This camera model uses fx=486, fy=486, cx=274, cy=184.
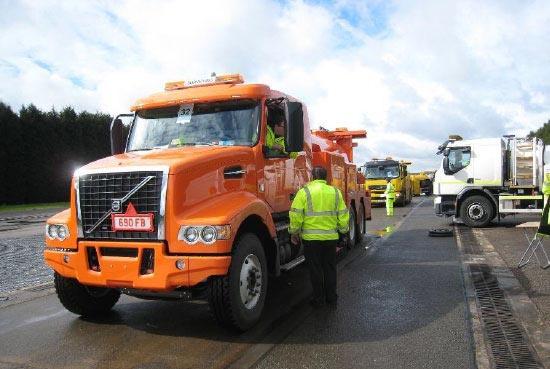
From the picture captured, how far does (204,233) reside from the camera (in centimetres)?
443

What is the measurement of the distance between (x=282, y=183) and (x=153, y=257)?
2.26 m

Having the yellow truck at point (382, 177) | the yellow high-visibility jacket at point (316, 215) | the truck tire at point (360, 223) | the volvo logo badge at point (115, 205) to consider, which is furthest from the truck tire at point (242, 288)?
the yellow truck at point (382, 177)

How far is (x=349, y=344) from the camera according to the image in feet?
14.6

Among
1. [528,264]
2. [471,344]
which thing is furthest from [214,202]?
[528,264]

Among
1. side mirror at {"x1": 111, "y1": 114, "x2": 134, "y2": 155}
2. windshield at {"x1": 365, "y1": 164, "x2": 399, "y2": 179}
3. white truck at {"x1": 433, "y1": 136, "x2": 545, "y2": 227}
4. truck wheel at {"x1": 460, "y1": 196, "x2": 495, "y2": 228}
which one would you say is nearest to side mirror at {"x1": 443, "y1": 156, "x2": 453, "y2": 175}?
white truck at {"x1": 433, "y1": 136, "x2": 545, "y2": 227}

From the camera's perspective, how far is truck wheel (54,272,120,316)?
5258 mm

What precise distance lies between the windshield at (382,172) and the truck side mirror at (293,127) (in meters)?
19.9

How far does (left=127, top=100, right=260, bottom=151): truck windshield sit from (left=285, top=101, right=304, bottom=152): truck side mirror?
0.39 m

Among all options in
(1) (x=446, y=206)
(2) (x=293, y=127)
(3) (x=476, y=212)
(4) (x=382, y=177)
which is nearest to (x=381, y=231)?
(1) (x=446, y=206)

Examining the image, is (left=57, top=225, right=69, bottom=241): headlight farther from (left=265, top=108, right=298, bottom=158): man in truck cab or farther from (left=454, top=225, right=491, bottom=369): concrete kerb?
(left=454, top=225, right=491, bottom=369): concrete kerb

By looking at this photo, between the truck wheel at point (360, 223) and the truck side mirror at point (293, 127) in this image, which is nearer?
the truck side mirror at point (293, 127)

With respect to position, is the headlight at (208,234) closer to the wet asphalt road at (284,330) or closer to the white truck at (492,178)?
the wet asphalt road at (284,330)

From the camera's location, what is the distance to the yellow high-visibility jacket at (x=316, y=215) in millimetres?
5742

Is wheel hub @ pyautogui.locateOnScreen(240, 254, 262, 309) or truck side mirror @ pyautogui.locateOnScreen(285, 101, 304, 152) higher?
truck side mirror @ pyautogui.locateOnScreen(285, 101, 304, 152)
